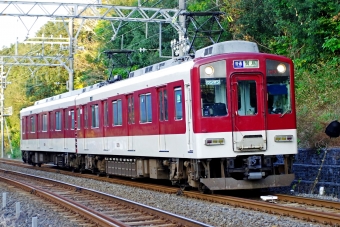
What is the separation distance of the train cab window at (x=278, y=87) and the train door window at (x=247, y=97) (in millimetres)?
329

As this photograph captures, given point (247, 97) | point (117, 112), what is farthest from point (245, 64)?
point (117, 112)

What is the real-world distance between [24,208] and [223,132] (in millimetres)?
4560

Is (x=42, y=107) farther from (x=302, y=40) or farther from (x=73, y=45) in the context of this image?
(x=302, y=40)

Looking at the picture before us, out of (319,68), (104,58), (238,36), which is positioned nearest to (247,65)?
(319,68)

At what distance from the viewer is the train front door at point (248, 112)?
13.2 m

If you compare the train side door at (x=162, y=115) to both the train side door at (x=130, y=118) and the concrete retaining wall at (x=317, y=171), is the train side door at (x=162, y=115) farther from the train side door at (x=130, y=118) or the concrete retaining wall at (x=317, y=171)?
the concrete retaining wall at (x=317, y=171)

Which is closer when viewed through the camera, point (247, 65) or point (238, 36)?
point (247, 65)

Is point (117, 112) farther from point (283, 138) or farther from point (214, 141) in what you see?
point (283, 138)

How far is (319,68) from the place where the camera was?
21125mm

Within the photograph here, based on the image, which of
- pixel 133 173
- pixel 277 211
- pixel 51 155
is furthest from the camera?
pixel 51 155

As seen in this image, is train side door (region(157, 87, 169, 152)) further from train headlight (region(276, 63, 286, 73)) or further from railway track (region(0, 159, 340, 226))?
train headlight (region(276, 63, 286, 73))

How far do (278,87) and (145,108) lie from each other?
13.3ft

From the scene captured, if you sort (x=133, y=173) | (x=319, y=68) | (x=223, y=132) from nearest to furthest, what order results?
(x=223, y=132)
(x=133, y=173)
(x=319, y=68)

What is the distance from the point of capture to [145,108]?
54.1 feet
